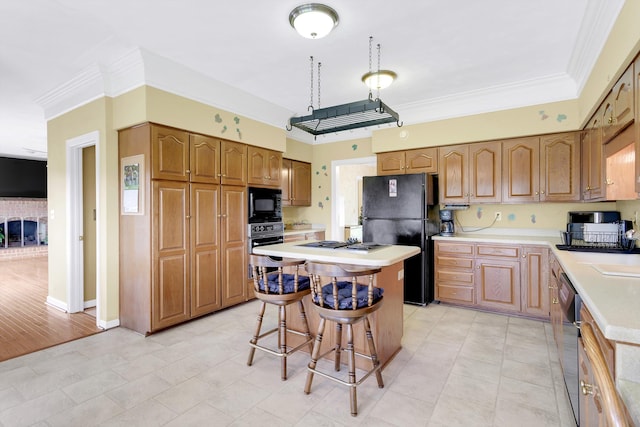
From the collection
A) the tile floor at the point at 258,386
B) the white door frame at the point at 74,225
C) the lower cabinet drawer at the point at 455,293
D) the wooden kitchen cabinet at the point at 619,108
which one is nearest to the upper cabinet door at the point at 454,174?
the lower cabinet drawer at the point at 455,293

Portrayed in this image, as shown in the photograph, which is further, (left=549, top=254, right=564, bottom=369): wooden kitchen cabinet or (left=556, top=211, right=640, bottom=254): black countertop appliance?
Answer: (left=556, top=211, right=640, bottom=254): black countertop appliance

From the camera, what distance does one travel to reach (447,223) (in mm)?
4223

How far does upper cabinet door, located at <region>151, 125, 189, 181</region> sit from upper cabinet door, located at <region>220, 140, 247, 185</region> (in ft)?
1.53

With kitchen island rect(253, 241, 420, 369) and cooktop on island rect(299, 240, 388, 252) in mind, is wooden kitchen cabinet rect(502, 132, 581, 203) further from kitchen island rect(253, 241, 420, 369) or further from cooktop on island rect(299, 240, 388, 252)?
cooktop on island rect(299, 240, 388, 252)

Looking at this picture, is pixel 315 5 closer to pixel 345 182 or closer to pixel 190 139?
pixel 190 139

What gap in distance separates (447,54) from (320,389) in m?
2.99

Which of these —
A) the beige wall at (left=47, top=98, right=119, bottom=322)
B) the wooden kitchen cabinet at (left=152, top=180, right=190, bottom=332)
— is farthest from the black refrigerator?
the beige wall at (left=47, top=98, right=119, bottom=322)

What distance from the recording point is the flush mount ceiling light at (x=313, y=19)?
229 centimetres

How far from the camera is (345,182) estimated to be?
7801 mm

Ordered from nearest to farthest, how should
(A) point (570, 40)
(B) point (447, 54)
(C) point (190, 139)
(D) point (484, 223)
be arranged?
1. (A) point (570, 40)
2. (B) point (447, 54)
3. (C) point (190, 139)
4. (D) point (484, 223)

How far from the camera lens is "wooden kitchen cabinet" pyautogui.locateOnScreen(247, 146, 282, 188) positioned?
165 inches

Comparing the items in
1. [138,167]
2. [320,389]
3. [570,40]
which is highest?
[570,40]

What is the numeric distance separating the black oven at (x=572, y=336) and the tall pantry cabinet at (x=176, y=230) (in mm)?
3186

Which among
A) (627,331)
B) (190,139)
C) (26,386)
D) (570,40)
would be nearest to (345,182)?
(190,139)
